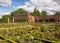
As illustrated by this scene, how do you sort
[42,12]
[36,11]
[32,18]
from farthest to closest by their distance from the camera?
[42,12]
[36,11]
[32,18]

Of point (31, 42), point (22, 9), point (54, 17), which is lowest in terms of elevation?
point (31, 42)

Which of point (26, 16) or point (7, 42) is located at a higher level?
point (26, 16)

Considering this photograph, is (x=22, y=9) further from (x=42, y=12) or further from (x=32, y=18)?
(x=32, y=18)

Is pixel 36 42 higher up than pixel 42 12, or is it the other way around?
pixel 42 12

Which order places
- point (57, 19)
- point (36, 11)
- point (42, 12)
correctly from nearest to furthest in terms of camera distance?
1. point (57, 19)
2. point (36, 11)
3. point (42, 12)

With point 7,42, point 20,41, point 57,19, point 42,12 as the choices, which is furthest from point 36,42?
point 42,12

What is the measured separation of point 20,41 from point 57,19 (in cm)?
2588

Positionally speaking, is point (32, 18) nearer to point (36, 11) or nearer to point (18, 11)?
point (36, 11)

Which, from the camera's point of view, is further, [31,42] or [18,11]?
[18,11]

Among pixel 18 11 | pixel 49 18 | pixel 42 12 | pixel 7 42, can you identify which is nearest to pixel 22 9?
pixel 18 11

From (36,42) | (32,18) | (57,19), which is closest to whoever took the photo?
(36,42)

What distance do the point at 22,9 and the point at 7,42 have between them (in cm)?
5605

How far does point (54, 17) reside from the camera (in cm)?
3397

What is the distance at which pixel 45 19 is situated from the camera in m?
35.2
